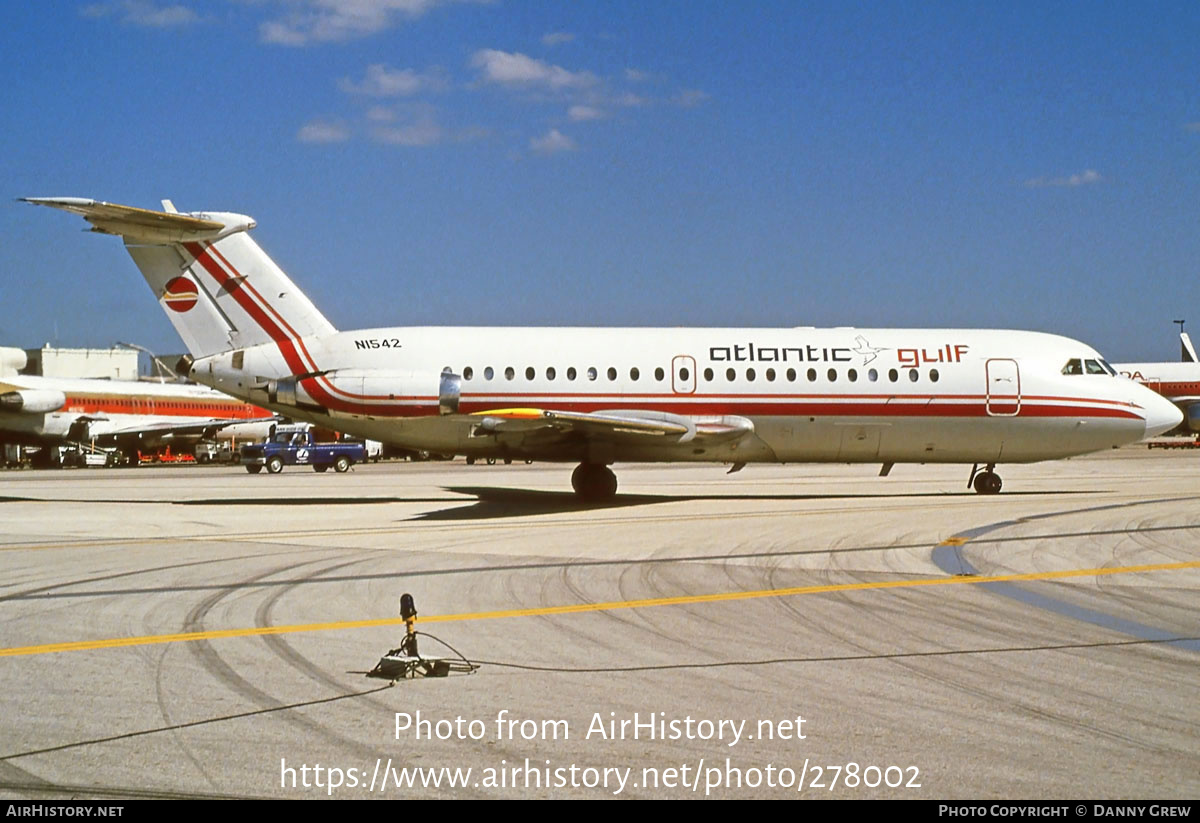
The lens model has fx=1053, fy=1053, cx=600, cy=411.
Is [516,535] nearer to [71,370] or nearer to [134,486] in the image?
[134,486]

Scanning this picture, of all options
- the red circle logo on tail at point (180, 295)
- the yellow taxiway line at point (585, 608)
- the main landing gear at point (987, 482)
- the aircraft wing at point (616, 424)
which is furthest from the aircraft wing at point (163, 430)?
the yellow taxiway line at point (585, 608)

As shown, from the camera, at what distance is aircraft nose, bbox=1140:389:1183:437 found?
24.6m

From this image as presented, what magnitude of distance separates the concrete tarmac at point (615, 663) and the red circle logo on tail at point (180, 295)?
7.73 meters

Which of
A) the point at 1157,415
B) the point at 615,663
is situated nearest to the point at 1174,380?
the point at 1157,415

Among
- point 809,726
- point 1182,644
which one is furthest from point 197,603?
point 1182,644

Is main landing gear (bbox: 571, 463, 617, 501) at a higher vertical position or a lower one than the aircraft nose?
lower

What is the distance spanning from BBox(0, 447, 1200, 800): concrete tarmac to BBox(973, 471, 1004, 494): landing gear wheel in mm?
7514

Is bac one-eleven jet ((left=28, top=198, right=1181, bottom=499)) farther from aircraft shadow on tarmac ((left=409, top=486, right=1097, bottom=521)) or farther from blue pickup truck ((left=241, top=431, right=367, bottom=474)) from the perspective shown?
blue pickup truck ((left=241, top=431, right=367, bottom=474))

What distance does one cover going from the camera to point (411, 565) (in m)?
13.4

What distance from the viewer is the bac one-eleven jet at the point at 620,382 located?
76.4ft

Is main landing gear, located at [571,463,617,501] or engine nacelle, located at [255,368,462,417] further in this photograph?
main landing gear, located at [571,463,617,501]

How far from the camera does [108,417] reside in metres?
57.5

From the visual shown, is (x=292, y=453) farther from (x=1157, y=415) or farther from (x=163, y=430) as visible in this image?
(x=1157, y=415)

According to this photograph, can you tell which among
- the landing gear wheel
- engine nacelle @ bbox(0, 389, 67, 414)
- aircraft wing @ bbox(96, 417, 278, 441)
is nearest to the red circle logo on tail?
the landing gear wheel
